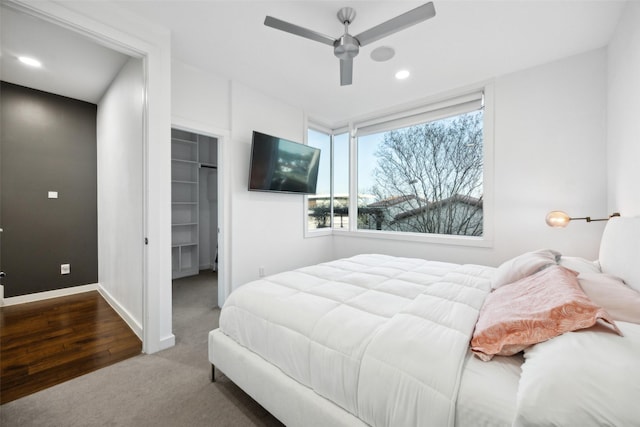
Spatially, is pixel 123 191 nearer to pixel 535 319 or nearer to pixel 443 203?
pixel 535 319

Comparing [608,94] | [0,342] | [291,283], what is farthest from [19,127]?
[608,94]

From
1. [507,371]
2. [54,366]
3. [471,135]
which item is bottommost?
[54,366]

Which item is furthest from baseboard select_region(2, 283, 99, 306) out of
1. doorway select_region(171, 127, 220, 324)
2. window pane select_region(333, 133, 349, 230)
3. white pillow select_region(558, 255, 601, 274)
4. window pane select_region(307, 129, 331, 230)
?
white pillow select_region(558, 255, 601, 274)

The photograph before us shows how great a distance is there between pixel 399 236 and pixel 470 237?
904 millimetres

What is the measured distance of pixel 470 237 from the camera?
3352mm

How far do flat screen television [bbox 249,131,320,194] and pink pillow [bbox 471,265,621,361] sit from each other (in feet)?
9.20

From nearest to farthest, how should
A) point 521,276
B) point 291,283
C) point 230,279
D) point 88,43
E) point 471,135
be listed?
point 521,276, point 291,283, point 88,43, point 230,279, point 471,135

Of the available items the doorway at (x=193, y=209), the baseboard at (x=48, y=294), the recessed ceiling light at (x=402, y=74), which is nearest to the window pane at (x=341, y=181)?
the recessed ceiling light at (x=402, y=74)

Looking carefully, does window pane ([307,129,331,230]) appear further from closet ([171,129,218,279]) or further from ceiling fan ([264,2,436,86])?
ceiling fan ([264,2,436,86])

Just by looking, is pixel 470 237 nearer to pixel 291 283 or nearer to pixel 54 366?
pixel 291 283

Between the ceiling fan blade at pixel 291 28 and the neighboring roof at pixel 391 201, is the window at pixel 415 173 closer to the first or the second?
the neighboring roof at pixel 391 201

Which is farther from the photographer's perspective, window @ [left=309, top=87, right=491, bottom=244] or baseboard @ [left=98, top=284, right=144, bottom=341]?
window @ [left=309, top=87, right=491, bottom=244]

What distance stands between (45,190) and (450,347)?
480 centimetres

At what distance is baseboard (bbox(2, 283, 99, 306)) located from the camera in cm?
315
